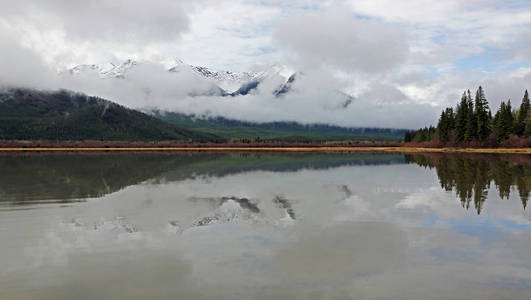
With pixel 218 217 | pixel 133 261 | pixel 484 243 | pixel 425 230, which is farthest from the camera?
pixel 218 217

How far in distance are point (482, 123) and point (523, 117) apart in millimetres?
10817

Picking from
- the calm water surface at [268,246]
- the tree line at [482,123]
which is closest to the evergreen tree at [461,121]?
the tree line at [482,123]

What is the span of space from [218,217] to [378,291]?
42.2ft

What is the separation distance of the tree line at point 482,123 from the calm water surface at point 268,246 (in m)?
99.8

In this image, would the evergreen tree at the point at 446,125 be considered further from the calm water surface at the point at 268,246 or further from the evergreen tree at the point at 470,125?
the calm water surface at the point at 268,246

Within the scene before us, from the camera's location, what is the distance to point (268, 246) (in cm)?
1714

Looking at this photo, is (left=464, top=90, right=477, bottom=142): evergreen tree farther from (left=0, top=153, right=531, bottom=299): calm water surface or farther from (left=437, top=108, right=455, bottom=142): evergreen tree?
(left=0, top=153, right=531, bottom=299): calm water surface

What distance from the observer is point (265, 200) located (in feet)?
98.9

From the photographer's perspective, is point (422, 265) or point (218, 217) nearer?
point (422, 265)

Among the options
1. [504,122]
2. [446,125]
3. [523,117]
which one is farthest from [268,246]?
[446,125]

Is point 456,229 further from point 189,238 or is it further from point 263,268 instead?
point 189,238

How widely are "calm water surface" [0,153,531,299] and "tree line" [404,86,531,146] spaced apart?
9977 centimetres

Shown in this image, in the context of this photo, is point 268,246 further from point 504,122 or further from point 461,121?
point 461,121

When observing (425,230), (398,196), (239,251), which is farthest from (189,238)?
(398,196)
